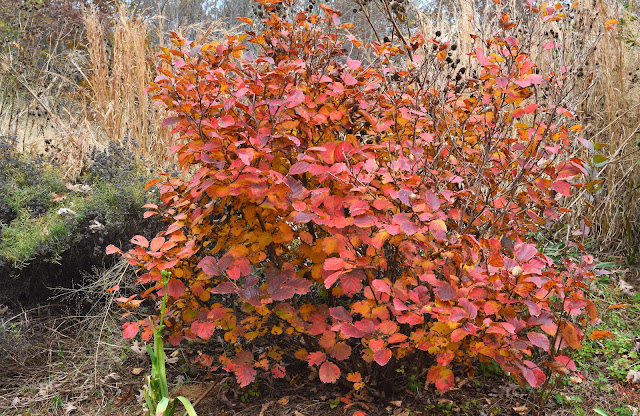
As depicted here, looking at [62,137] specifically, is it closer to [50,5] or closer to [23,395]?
[23,395]

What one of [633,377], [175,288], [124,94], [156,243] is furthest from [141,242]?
[124,94]

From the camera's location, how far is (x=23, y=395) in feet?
7.42

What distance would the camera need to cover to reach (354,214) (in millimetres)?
1511

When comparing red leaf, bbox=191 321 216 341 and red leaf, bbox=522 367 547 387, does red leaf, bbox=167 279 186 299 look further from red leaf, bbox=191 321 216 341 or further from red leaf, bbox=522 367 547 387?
red leaf, bbox=522 367 547 387

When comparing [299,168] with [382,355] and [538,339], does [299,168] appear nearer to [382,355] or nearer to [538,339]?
[382,355]

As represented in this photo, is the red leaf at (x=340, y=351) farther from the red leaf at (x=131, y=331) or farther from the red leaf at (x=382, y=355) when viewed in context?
the red leaf at (x=131, y=331)

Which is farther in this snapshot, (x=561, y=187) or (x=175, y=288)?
(x=175, y=288)

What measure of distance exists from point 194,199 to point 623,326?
2283 millimetres

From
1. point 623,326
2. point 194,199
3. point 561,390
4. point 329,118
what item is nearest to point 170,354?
point 194,199

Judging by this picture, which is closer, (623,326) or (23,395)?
(23,395)

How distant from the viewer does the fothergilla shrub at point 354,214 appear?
60.4 inches

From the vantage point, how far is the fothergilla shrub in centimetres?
153

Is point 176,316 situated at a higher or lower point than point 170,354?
higher

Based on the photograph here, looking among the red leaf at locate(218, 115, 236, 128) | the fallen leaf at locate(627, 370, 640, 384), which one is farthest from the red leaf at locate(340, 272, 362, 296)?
the fallen leaf at locate(627, 370, 640, 384)
